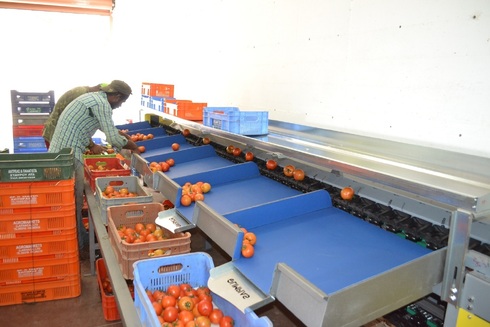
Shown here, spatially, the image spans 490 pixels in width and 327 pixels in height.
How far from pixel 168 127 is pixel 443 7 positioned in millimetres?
4070

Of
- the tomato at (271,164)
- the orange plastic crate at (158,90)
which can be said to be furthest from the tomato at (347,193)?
the orange plastic crate at (158,90)

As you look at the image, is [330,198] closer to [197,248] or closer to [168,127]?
[197,248]

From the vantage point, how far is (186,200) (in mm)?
2436

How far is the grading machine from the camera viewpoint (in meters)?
1.36

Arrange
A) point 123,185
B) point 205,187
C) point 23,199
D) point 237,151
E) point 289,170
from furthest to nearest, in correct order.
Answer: point 123,185 → point 237,151 → point 23,199 → point 289,170 → point 205,187

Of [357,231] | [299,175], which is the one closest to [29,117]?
[299,175]

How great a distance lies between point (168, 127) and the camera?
18.2ft

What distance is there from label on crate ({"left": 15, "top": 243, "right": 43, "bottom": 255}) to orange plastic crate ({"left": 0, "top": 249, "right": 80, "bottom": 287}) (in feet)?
0.23

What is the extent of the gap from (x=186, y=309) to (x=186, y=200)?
2.21 feet

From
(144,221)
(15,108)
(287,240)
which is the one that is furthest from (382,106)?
(15,108)

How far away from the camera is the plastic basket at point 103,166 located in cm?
417

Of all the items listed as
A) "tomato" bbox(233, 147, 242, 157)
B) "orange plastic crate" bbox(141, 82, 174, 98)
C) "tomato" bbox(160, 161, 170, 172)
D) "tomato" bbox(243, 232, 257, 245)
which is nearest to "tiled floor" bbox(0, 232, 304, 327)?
"tomato" bbox(233, 147, 242, 157)

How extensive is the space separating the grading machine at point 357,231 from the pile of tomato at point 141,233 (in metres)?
0.39

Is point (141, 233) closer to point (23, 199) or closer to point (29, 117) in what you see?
point (23, 199)
